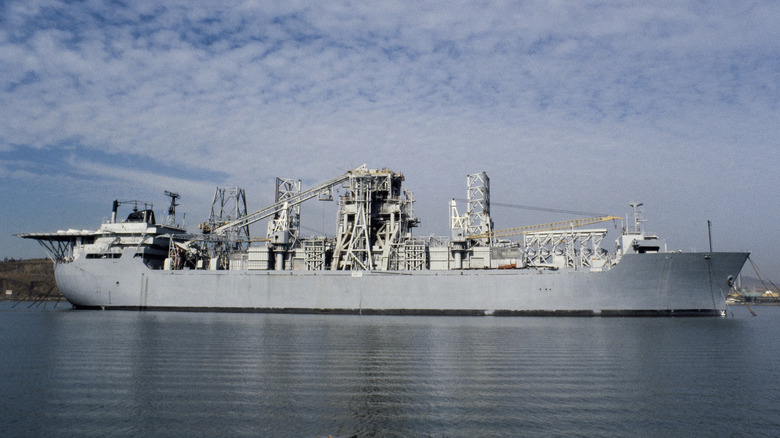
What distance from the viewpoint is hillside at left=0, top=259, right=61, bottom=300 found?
12062 cm

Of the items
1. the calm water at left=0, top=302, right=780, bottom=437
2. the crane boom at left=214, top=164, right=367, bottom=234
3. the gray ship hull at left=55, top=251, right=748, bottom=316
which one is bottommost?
the calm water at left=0, top=302, right=780, bottom=437

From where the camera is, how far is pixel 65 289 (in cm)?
4706

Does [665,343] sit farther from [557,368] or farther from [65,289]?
[65,289]

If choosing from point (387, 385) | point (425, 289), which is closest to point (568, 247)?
point (425, 289)

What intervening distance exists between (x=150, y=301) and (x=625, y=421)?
1710 inches

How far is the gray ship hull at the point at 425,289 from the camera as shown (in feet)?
118

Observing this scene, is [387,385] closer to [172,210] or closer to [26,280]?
[172,210]

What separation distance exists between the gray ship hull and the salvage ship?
0.29ft

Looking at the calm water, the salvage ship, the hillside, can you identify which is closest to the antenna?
the salvage ship

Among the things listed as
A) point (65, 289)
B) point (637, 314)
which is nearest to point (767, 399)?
point (637, 314)

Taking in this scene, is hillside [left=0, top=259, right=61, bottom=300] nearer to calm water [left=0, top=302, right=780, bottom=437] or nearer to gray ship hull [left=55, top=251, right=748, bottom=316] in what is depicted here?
gray ship hull [left=55, top=251, right=748, bottom=316]

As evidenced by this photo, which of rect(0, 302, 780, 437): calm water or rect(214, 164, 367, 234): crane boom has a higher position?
rect(214, 164, 367, 234): crane boom

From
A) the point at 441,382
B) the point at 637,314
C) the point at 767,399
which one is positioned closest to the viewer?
the point at 767,399

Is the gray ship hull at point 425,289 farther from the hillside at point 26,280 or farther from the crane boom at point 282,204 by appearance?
the hillside at point 26,280
